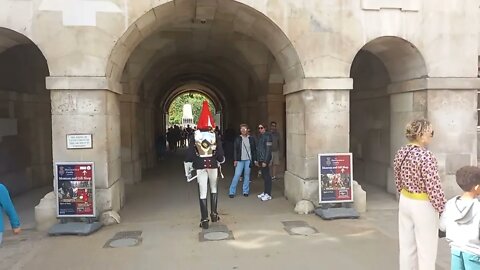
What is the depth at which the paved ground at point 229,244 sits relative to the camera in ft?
17.8

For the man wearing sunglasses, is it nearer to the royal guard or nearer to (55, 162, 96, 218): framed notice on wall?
the royal guard

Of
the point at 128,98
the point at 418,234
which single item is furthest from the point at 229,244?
the point at 128,98

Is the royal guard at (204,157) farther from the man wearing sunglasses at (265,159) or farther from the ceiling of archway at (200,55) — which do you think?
the ceiling of archway at (200,55)

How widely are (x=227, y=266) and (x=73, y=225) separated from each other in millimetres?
3204

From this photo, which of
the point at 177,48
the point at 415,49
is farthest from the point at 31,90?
the point at 415,49

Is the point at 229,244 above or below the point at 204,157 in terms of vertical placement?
below

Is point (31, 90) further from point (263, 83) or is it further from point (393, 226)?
point (393, 226)

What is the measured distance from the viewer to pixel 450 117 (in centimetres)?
849

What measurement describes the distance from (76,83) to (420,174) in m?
5.85

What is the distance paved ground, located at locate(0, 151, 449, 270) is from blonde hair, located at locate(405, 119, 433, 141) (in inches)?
80.9

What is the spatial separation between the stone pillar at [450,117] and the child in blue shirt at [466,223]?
5583 mm

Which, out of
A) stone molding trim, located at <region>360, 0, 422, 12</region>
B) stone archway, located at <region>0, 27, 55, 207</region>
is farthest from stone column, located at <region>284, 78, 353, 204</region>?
stone archway, located at <region>0, 27, 55, 207</region>

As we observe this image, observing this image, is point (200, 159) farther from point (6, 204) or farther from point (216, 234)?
point (6, 204)

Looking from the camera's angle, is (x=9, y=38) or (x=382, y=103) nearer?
(x=9, y=38)
